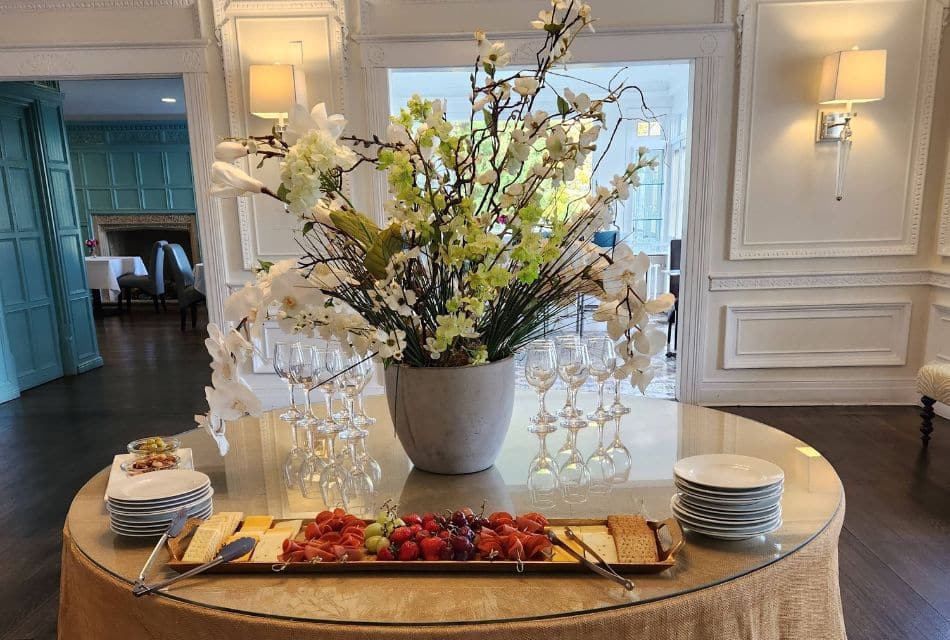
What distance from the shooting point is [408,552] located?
3.18ft

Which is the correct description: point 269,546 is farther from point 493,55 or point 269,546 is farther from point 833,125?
point 833,125

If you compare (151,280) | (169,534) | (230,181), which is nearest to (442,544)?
(169,534)

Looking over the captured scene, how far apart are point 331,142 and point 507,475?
2.48 ft

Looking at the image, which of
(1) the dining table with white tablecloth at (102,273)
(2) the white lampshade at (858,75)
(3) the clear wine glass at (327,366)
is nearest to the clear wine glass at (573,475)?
(3) the clear wine glass at (327,366)

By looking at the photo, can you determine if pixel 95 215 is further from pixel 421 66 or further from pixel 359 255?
pixel 359 255

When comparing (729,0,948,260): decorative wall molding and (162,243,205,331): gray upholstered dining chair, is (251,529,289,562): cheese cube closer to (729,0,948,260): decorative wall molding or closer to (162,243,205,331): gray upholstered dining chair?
(729,0,948,260): decorative wall molding

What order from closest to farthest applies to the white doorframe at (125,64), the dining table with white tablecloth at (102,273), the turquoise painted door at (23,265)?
the white doorframe at (125,64)
the turquoise painted door at (23,265)
the dining table with white tablecloth at (102,273)

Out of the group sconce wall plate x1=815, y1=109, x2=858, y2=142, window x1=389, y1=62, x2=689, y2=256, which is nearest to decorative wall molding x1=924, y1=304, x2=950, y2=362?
sconce wall plate x1=815, y1=109, x2=858, y2=142

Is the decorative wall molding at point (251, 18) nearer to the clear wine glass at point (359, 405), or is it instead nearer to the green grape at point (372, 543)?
the clear wine glass at point (359, 405)

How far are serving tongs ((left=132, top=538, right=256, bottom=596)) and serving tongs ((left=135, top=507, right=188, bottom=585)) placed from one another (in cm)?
2

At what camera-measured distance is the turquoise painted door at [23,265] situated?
182 inches

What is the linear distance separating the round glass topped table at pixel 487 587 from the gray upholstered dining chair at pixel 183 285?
6.15 metres

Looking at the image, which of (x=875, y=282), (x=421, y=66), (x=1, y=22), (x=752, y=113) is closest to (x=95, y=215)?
(x=1, y=22)

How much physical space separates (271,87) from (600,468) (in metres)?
3.00
